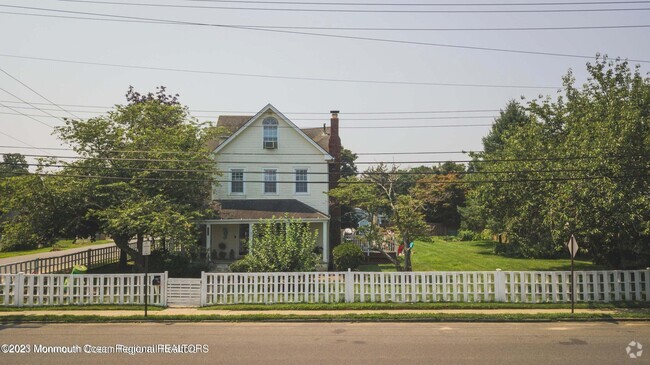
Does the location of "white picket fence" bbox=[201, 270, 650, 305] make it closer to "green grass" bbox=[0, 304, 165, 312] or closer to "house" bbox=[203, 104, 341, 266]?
"green grass" bbox=[0, 304, 165, 312]

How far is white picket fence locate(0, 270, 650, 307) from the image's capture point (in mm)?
17609

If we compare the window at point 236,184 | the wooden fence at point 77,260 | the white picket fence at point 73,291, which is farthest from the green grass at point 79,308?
the window at point 236,184

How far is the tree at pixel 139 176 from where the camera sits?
21219 millimetres

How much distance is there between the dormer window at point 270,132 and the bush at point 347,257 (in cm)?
797

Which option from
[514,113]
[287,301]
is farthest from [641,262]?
[514,113]

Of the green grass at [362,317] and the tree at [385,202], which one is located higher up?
the tree at [385,202]

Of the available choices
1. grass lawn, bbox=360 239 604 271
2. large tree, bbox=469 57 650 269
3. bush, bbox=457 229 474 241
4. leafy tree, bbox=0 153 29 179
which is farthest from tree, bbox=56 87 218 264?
bush, bbox=457 229 474 241

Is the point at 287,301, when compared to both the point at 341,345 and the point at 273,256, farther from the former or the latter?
the point at 341,345

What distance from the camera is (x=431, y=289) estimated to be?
59.5ft

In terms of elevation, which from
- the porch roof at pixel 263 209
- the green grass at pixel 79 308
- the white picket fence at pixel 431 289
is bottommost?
the green grass at pixel 79 308

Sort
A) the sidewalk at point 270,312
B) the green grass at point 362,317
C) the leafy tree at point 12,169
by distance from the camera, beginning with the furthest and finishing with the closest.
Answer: the leafy tree at point 12,169
the sidewalk at point 270,312
the green grass at point 362,317

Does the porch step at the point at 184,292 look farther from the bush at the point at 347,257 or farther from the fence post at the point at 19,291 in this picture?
the bush at the point at 347,257

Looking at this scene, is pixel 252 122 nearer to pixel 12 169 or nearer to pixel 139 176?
pixel 139 176

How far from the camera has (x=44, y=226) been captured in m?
22.4
